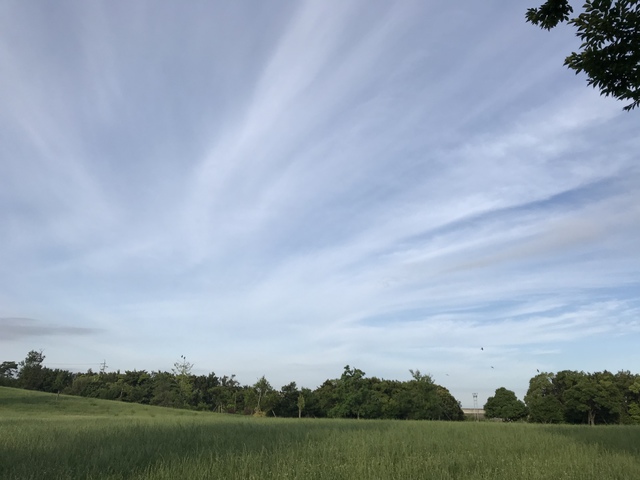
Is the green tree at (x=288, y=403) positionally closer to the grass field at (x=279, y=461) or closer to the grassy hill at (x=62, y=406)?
the grassy hill at (x=62, y=406)

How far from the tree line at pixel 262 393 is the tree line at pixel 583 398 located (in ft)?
51.5

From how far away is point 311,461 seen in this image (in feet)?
30.2

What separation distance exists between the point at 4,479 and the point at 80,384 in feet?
311

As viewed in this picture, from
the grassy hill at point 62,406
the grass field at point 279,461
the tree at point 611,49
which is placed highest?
the tree at point 611,49

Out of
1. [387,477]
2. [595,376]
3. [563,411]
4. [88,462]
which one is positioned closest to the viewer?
[387,477]

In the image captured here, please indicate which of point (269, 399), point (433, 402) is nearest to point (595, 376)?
point (433, 402)

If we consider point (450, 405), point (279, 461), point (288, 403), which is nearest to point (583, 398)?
point (450, 405)

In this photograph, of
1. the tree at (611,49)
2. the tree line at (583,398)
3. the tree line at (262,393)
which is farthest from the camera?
the tree line at (583,398)

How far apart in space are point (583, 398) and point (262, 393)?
178ft

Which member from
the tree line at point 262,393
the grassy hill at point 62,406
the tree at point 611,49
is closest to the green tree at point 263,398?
the tree line at point 262,393

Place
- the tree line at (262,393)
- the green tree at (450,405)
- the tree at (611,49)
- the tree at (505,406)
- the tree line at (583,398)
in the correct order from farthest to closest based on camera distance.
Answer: the tree at (505,406), the green tree at (450,405), the tree line at (583,398), the tree line at (262,393), the tree at (611,49)

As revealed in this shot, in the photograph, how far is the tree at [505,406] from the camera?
268 feet

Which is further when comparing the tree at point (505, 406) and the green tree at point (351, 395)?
the tree at point (505, 406)

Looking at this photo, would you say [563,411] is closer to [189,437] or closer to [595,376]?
[595,376]
